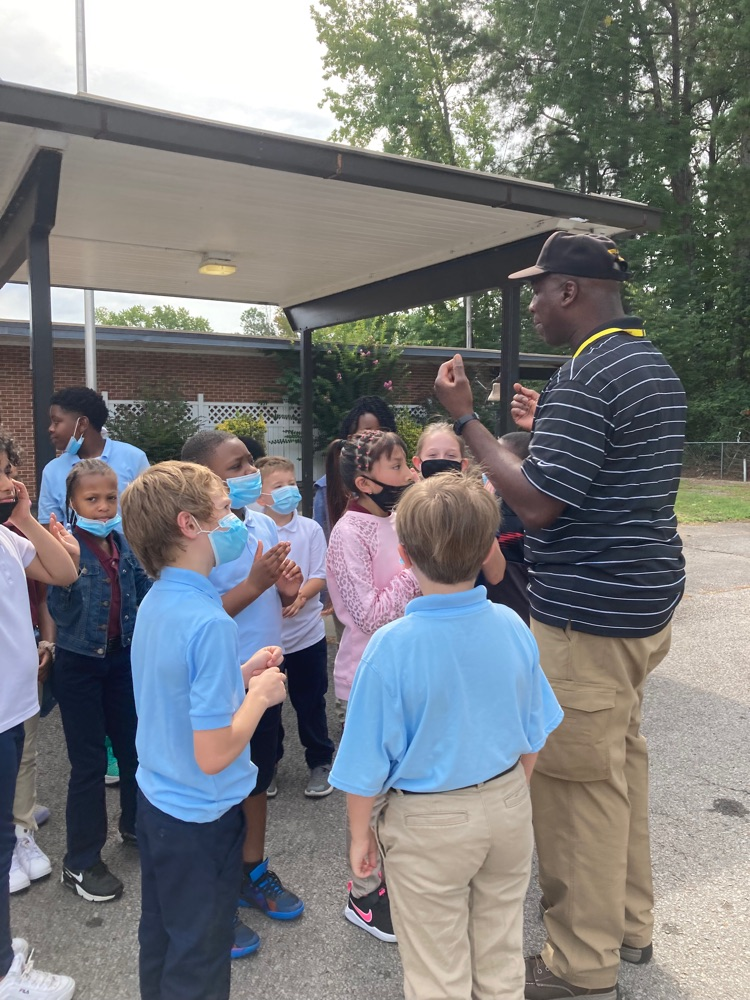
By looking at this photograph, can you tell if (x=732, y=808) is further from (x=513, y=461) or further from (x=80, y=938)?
(x=80, y=938)

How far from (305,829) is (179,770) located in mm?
1610

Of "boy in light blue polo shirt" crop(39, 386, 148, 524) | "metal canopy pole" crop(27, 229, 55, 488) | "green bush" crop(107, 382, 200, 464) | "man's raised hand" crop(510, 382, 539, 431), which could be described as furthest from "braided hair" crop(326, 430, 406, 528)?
"green bush" crop(107, 382, 200, 464)

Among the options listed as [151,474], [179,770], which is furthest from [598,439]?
[179,770]

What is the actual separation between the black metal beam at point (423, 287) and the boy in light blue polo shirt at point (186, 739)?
14.7ft

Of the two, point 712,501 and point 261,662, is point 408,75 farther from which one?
point 261,662

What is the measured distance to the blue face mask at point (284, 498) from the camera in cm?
337

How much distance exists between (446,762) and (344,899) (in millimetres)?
1432

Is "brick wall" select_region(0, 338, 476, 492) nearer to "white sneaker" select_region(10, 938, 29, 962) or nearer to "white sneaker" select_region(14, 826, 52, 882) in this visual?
"white sneaker" select_region(14, 826, 52, 882)

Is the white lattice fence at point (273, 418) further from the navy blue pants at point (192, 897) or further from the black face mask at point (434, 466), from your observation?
the navy blue pants at point (192, 897)

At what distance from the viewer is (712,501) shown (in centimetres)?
1742

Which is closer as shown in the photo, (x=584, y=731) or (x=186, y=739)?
(x=186, y=739)

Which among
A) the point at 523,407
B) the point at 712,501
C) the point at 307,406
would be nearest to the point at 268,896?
the point at 523,407

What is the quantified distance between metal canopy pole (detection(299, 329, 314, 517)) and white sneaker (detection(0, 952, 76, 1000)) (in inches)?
265

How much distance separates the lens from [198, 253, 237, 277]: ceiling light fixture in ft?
22.1
